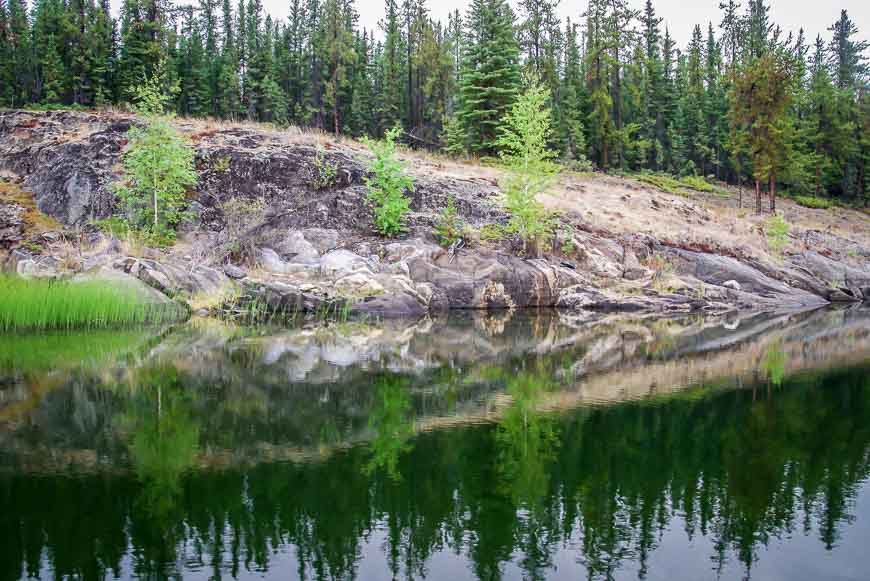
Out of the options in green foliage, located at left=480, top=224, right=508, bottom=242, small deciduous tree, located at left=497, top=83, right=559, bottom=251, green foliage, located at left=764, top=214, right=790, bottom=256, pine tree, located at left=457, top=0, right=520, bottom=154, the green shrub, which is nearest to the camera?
the green shrub

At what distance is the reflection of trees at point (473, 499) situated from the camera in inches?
214

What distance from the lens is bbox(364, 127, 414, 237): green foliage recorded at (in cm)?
2977

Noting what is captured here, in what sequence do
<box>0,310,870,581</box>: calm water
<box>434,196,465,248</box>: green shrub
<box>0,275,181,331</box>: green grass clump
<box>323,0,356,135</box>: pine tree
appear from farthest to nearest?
<box>323,0,356,135</box>: pine tree → <box>434,196,465,248</box>: green shrub → <box>0,275,181,331</box>: green grass clump → <box>0,310,870,581</box>: calm water

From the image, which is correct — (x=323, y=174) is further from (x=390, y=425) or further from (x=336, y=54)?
(x=336, y=54)

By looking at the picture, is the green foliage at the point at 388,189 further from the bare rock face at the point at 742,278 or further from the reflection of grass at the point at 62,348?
the reflection of grass at the point at 62,348

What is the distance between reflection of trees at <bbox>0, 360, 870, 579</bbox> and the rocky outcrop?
17.1 meters

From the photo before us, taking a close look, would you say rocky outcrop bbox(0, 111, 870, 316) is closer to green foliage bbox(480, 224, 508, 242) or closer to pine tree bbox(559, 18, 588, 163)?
green foliage bbox(480, 224, 508, 242)

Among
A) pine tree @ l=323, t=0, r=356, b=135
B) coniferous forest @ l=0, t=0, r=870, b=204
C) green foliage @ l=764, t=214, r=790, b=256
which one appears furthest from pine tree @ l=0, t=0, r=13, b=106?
green foliage @ l=764, t=214, r=790, b=256

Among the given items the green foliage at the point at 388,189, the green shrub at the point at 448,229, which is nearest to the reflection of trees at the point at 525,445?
the green shrub at the point at 448,229

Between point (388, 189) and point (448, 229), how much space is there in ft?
10.4

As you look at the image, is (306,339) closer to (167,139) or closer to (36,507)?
(36,507)

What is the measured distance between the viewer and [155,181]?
27.9 meters

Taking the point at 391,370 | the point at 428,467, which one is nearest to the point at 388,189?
the point at 391,370

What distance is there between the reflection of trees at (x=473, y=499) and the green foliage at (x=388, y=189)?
20.9 metres
